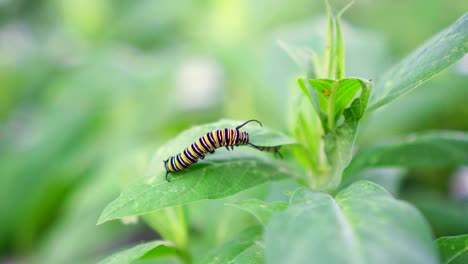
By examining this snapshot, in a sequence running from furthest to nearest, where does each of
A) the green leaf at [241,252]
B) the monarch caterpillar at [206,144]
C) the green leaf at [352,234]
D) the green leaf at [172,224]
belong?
the green leaf at [172,224], the monarch caterpillar at [206,144], the green leaf at [241,252], the green leaf at [352,234]

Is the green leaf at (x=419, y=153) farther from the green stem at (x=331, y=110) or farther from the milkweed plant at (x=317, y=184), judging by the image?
the green stem at (x=331, y=110)

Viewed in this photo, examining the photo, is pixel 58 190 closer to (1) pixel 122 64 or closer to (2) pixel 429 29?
(1) pixel 122 64

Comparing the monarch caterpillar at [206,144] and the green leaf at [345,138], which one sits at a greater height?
the monarch caterpillar at [206,144]

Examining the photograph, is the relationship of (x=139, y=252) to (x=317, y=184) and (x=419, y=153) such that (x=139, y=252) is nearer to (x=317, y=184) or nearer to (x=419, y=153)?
(x=317, y=184)

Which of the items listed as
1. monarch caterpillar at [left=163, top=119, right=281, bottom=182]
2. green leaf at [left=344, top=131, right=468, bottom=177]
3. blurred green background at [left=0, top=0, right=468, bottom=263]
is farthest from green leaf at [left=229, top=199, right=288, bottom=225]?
blurred green background at [left=0, top=0, right=468, bottom=263]

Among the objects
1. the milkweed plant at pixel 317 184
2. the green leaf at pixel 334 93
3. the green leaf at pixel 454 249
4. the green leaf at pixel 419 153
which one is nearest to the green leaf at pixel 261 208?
the milkweed plant at pixel 317 184

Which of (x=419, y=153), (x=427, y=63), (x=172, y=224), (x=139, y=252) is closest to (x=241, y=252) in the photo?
(x=139, y=252)

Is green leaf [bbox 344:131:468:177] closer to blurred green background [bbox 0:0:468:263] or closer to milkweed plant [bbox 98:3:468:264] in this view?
milkweed plant [bbox 98:3:468:264]
